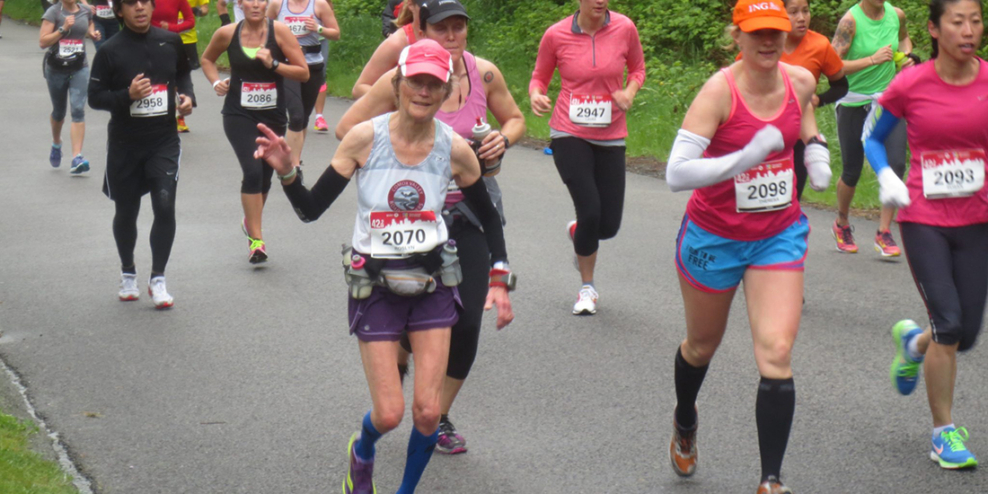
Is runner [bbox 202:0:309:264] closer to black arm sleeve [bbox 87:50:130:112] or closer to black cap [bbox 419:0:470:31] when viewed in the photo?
black arm sleeve [bbox 87:50:130:112]

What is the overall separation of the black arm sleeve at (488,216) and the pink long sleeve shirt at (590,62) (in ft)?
8.50

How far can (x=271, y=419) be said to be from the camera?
5680mm

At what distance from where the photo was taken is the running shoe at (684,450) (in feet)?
15.8

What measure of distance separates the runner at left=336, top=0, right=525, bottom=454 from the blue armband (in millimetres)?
1540

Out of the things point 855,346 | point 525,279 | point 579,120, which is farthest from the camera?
point 525,279

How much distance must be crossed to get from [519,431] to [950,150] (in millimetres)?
2210

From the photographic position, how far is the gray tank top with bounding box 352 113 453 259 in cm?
433

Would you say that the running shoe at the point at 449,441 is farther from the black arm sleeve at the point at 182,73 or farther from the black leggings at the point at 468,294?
the black arm sleeve at the point at 182,73

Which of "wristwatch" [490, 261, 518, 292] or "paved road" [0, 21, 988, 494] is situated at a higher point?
"wristwatch" [490, 261, 518, 292]

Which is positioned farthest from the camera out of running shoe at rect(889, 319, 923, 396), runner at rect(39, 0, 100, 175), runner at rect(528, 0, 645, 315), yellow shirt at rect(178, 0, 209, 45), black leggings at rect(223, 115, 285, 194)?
yellow shirt at rect(178, 0, 209, 45)

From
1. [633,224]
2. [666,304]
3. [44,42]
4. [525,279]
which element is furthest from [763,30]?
[44,42]

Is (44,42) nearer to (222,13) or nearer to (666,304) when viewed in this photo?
(222,13)

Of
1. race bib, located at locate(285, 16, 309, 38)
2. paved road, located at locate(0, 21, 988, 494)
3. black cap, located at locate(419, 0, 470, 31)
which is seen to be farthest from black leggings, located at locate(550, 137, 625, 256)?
race bib, located at locate(285, 16, 309, 38)

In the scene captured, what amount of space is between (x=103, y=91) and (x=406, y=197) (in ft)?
13.0
